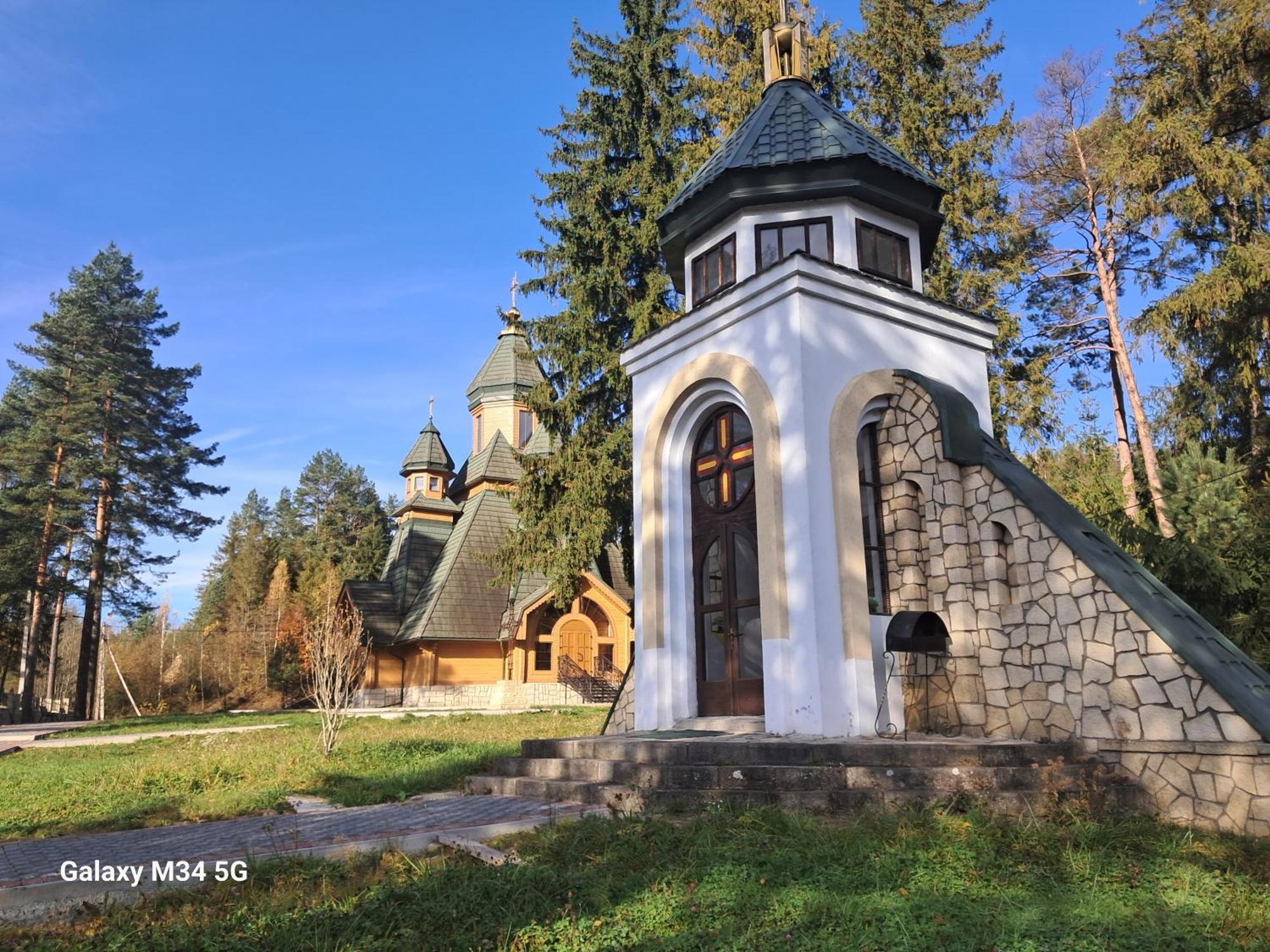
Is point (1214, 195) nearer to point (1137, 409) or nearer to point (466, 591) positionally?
point (1137, 409)

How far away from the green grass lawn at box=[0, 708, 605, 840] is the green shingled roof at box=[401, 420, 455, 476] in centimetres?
2238

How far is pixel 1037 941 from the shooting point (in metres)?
3.45

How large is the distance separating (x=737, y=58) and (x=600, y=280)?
17.8 feet

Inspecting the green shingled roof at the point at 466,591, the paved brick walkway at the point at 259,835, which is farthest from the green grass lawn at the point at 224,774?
the green shingled roof at the point at 466,591

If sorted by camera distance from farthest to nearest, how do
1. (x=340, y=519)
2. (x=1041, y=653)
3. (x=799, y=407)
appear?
A: (x=340, y=519) < (x=799, y=407) < (x=1041, y=653)

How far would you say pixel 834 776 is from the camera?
19.4 feet

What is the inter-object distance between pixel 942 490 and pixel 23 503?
93.8 feet

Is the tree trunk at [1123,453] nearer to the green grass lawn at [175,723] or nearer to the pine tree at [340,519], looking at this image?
the green grass lawn at [175,723]

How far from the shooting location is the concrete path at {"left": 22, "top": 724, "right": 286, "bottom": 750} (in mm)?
15227

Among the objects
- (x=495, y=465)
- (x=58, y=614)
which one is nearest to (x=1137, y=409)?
(x=495, y=465)

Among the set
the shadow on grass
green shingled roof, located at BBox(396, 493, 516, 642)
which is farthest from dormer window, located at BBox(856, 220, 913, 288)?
green shingled roof, located at BBox(396, 493, 516, 642)

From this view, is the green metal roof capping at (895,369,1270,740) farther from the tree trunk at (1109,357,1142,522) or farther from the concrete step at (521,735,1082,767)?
the tree trunk at (1109,357,1142,522)

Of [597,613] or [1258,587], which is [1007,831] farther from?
[597,613]

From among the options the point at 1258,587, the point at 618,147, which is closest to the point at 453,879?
the point at 1258,587
